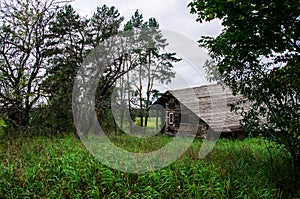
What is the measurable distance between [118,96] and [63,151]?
5.24m

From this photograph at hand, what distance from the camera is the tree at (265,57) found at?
518 cm

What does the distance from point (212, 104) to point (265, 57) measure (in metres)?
9.47

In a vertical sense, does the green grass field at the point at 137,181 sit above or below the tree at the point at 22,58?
below

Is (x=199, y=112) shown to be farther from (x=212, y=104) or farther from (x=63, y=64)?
(x=63, y=64)

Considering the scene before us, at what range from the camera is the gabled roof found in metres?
13.9

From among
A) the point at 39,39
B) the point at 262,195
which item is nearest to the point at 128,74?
the point at 39,39

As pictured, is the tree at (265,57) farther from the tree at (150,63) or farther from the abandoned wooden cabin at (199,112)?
the abandoned wooden cabin at (199,112)

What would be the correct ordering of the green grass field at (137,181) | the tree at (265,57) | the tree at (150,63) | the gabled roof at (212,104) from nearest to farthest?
1. the green grass field at (137,181)
2. the tree at (265,57)
3. the tree at (150,63)
4. the gabled roof at (212,104)

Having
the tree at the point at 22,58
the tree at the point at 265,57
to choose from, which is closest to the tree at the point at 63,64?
the tree at the point at 22,58

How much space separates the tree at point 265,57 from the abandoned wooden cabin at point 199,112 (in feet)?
25.7

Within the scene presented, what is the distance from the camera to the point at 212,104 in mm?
15750

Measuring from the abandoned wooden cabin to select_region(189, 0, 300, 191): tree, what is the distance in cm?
783

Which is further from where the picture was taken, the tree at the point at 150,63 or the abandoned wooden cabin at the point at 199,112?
the abandoned wooden cabin at the point at 199,112

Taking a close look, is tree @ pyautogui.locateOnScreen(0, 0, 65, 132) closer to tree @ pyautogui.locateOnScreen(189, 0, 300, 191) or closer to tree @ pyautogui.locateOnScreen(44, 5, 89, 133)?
tree @ pyautogui.locateOnScreen(44, 5, 89, 133)
